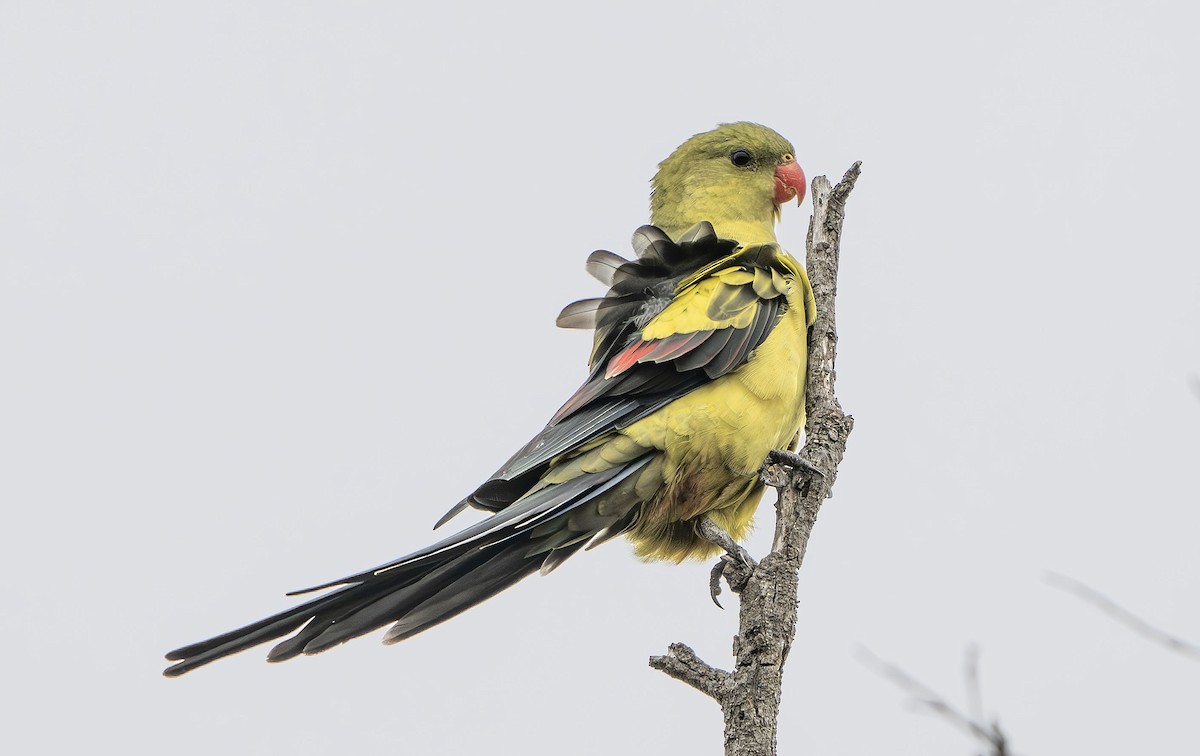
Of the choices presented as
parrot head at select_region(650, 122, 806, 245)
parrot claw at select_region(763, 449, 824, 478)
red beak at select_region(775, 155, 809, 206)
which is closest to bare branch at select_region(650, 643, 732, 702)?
parrot claw at select_region(763, 449, 824, 478)

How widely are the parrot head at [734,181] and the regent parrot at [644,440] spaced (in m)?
0.93

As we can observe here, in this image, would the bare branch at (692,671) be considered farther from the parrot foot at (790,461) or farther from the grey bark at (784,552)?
the parrot foot at (790,461)

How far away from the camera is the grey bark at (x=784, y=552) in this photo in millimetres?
3209

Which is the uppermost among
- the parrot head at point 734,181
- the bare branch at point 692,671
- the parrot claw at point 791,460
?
the parrot head at point 734,181

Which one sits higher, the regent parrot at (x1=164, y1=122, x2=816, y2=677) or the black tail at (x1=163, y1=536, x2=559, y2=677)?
the regent parrot at (x1=164, y1=122, x2=816, y2=677)

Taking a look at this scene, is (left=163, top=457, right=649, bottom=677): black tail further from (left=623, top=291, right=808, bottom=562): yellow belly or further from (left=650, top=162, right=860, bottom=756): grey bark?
(left=650, top=162, right=860, bottom=756): grey bark

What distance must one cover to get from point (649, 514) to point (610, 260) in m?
1.02

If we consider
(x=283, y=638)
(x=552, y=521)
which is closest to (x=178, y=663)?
(x=283, y=638)

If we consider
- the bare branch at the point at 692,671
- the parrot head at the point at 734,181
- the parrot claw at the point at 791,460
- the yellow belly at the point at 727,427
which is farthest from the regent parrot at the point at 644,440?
the parrot head at the point at 734,181

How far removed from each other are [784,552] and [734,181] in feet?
8.15

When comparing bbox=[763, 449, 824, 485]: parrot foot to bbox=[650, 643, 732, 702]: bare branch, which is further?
bbox=[763, 449, 824, 485]: parrot foot

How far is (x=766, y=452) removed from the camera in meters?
4.11

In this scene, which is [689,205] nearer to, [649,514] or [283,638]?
[649,514]

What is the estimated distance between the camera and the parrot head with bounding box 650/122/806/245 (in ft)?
18.0
